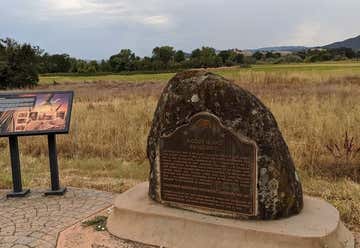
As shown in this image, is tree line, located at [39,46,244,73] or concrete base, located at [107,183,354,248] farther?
tree line, located at [39,46,244,73]

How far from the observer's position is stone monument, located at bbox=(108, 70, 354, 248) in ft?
13.3

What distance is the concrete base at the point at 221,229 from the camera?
386cm

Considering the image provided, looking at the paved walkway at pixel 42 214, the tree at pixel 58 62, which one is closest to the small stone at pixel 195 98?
the paved walkway at pixel 42 214

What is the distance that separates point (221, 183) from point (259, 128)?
2.14 ft

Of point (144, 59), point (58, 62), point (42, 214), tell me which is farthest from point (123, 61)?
point (42, 214)

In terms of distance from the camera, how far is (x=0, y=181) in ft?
23.5

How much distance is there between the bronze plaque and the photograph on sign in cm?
201

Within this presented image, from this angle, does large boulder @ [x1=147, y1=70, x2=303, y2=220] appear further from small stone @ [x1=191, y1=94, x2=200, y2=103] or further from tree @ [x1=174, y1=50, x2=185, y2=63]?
tree @ [x1=174, y1=50, x2=185, y2=63]

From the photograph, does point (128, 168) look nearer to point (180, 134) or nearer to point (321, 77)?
point (180, 134)

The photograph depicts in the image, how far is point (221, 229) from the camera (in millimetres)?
4105

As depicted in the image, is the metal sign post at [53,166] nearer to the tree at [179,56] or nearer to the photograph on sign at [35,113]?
the photograph on sign at [35,113]

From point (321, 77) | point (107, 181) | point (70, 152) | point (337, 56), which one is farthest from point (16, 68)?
point (337, 56)

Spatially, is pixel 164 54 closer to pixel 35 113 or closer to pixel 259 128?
pixel 35 113

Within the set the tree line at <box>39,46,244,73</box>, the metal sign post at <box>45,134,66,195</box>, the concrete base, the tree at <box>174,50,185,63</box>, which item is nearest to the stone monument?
the concrete base
